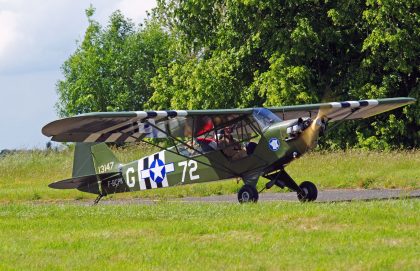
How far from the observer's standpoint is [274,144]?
62.3 ft

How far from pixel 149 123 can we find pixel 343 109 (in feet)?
15.7

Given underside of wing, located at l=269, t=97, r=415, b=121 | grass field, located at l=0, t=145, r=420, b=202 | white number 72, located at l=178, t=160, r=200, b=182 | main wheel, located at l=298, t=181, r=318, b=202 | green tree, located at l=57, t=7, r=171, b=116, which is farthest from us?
green tree, located at l=57, t=7, r=171, b=116

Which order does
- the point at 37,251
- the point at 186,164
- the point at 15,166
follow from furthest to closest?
the point at 15,166 → the point at 186,164 → the point at 37,251

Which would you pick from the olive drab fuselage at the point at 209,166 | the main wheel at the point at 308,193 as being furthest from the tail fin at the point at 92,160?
the main wheel at the point at 308,193

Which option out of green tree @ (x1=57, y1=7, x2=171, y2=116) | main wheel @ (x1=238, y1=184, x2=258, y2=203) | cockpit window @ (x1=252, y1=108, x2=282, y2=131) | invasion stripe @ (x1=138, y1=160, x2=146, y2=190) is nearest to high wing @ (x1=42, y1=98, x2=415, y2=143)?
cockpit window @ (x1=252, y1=108, x2=282, y2=131)

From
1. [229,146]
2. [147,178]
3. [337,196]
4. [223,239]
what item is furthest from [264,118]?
[223,239]

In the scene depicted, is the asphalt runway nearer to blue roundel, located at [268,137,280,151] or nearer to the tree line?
blue roundel, located at [268,137,280,151]

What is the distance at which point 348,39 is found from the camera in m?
37.2

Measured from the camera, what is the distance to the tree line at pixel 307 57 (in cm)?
3466

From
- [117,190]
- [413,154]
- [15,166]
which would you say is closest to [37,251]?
[117,190]

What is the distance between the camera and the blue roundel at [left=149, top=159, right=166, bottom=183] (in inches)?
867

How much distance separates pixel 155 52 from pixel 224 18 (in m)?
21.6

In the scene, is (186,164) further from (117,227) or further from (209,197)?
(117,227)

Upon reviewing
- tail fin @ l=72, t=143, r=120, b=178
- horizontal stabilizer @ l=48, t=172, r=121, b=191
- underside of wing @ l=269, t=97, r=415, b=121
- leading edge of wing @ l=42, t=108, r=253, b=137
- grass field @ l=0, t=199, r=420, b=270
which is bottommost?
grass field @ l=0, t=199, r=420, b=270
